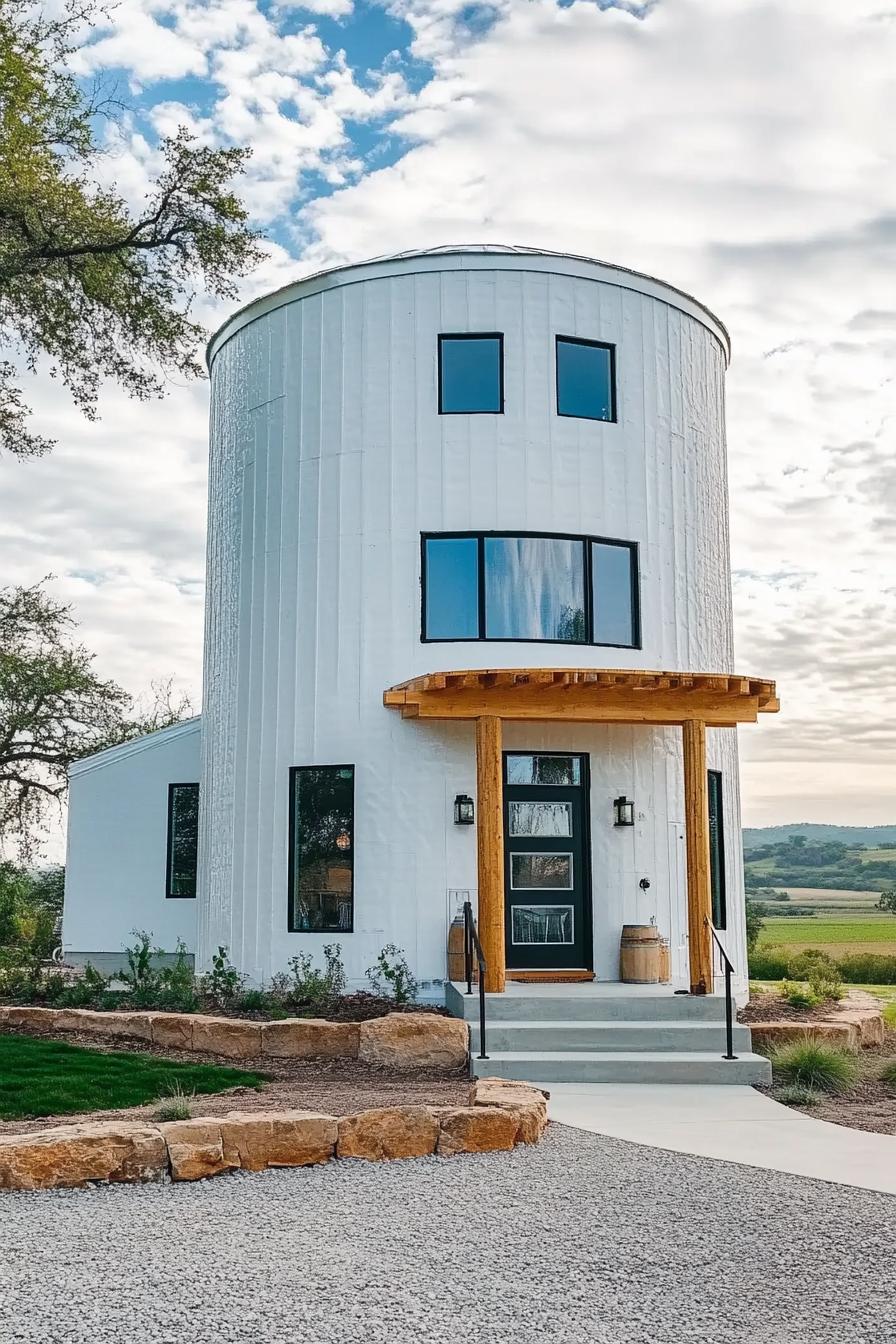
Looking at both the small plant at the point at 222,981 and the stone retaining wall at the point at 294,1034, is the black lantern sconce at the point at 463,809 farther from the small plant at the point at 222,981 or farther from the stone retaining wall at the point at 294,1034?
the small plant at the point at 222,981

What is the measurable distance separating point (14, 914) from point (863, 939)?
67.6 ft

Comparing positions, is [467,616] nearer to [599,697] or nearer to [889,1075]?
[599,697]

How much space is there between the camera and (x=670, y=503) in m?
13.8

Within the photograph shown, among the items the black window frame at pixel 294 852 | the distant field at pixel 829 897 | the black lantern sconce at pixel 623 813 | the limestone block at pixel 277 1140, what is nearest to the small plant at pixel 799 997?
the black lantern sconce at pixel 623 813

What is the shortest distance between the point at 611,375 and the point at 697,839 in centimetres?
527

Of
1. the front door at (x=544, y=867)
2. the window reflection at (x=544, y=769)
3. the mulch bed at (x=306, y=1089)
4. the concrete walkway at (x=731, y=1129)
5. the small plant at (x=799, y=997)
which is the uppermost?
the window reflection at (x=544, y=769)

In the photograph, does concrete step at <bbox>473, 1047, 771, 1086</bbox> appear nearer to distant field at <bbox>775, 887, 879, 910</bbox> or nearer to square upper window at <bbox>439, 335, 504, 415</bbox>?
square upper window at <bbox>439, 335, 504, 415</bbox>

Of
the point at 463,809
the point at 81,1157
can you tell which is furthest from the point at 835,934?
the point at 81,1157

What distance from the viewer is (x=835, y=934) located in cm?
3375

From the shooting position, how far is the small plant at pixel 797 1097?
912 cm

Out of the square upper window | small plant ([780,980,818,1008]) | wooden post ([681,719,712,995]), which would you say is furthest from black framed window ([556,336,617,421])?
small plant ([780,980,818,1008])

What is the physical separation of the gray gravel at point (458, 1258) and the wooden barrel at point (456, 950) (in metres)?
5.13

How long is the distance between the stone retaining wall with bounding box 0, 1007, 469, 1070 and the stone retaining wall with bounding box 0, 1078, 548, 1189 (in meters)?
2.51

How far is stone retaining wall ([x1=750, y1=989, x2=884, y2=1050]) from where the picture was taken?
11.1 meters
